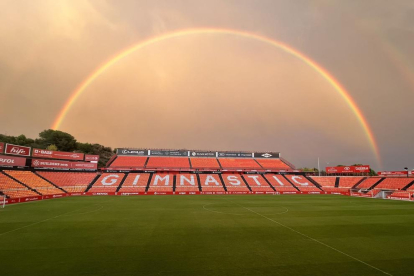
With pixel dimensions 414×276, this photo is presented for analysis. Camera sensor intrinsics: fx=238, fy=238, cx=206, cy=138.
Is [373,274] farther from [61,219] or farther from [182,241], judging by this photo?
[61,219]

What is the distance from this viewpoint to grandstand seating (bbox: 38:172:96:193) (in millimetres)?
49062

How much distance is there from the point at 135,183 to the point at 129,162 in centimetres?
1291

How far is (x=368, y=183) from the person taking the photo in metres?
57.8

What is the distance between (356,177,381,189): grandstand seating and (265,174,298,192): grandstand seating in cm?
1594

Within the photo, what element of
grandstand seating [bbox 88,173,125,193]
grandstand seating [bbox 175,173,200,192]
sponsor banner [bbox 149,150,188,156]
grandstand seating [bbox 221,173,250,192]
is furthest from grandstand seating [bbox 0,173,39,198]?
grandstand seating [bbox 221,173,250,192]

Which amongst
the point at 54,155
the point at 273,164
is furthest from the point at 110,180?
the point at 273,164

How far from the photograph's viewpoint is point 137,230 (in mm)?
16234

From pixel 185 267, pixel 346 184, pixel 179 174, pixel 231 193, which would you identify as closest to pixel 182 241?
pixel 185 267

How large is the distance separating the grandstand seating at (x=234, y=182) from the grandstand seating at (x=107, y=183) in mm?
26023

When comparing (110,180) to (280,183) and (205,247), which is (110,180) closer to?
(280,183)

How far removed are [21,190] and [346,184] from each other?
70452mm

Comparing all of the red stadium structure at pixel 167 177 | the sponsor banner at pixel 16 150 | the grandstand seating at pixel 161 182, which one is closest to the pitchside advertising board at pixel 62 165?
the red stadium structure at pixel 167 177

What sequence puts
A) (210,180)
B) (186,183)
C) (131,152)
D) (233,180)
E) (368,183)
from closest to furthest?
(368,183) → (186,183) → (210,180) → (233,180) → (131,152)

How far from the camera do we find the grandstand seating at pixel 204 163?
6825 cm
